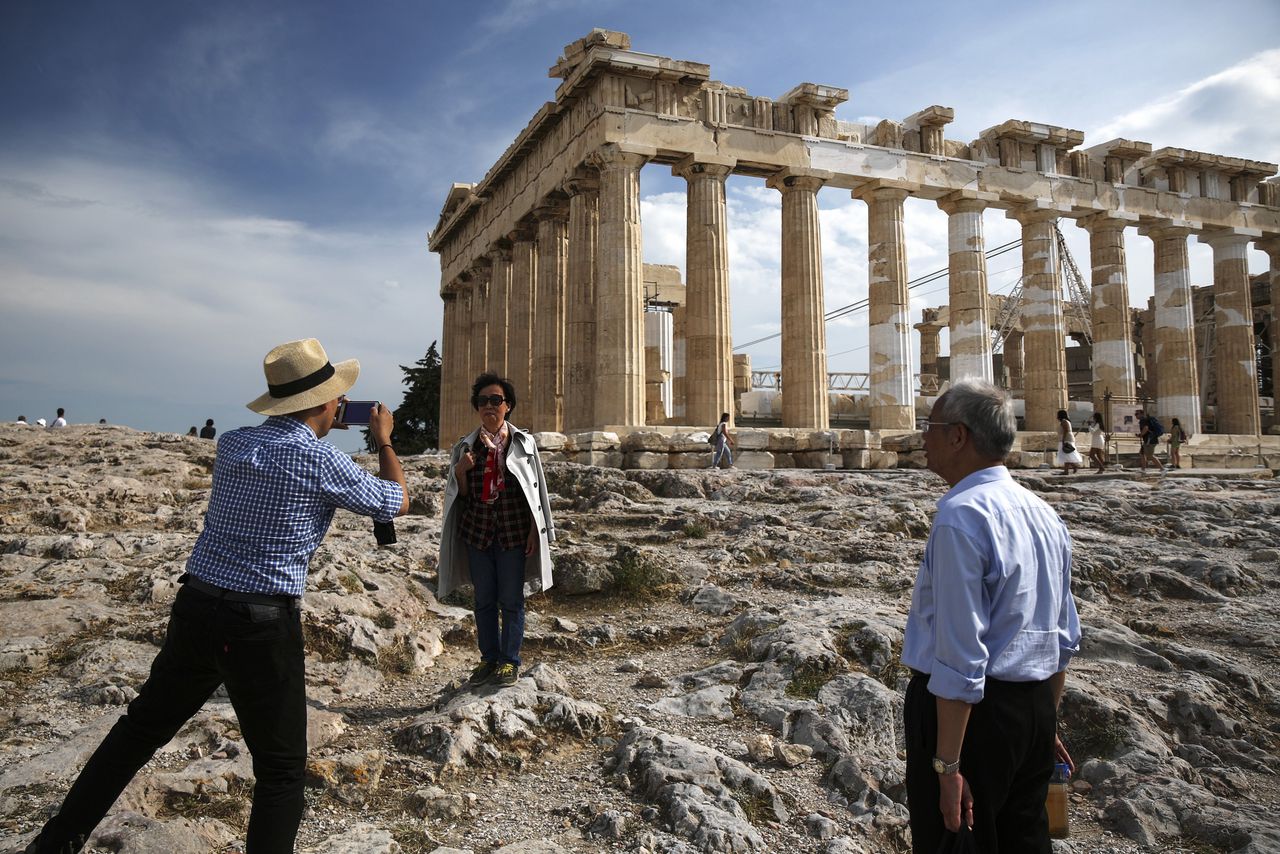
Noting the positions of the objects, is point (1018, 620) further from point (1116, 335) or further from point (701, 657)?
point (1116, 335)

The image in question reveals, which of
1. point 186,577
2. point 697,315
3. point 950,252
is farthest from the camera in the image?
point 950,252

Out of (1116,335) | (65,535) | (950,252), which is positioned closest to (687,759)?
(65,535)

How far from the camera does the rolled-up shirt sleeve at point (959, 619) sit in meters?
2.32

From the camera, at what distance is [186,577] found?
2.98 m

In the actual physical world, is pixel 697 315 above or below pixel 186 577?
above

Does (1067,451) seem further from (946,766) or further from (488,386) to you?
(946,766)

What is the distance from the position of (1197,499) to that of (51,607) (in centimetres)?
1323

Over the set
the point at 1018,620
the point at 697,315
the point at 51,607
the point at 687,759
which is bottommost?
the point at 687,759

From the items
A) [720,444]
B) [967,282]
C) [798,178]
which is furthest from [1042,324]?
[720,444]

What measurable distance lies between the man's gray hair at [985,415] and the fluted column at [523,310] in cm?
2213

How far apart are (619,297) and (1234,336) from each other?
20.2 metres

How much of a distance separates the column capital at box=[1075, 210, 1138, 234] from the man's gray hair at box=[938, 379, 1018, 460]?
25.8 meters

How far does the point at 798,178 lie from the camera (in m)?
20.7

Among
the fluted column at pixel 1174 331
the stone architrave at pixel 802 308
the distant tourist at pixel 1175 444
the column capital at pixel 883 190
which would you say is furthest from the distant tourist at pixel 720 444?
the fluted column at pixel 1174 331
